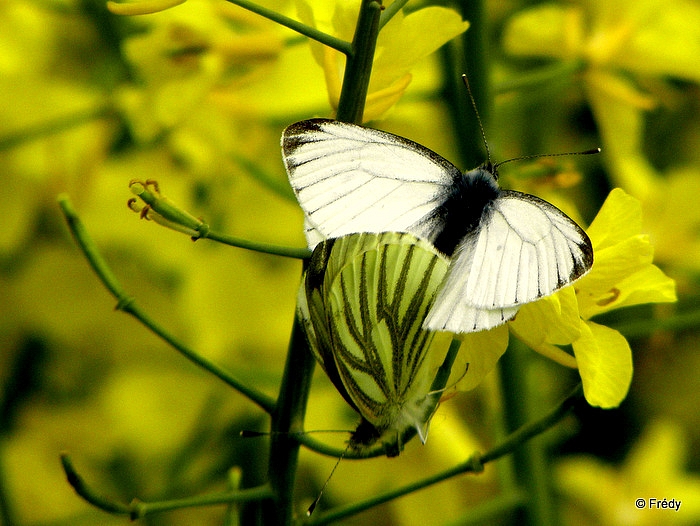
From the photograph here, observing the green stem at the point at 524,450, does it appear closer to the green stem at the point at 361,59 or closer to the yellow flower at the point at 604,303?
the yellow flower at the point at 604,303

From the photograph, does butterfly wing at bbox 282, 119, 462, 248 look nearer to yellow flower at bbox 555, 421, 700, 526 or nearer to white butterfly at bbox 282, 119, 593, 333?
white butterfly at bbox 282, 119, 593, 333

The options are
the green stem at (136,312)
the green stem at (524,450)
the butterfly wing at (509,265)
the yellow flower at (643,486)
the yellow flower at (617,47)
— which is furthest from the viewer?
the yellow flower at (643,486)

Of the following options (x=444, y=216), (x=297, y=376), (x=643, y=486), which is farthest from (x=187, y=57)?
(x=643, y=486)

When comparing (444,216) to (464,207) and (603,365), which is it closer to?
(464,207)

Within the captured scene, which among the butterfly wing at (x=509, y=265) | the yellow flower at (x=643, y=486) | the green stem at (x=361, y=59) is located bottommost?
the yellow flower at (x=643, y=486)

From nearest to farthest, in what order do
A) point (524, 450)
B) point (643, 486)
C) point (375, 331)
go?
point (375, 331) → point (524, 450) → point (643, 486)

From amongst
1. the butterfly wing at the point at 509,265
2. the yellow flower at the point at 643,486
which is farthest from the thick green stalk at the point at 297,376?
the yellow flower at the point at 643,486

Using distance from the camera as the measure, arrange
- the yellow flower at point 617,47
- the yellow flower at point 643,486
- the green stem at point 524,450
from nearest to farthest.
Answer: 1. the green stem at point 524,450
2. the yellow flower at point 617,47
3. the yellow flower at point 643,486
